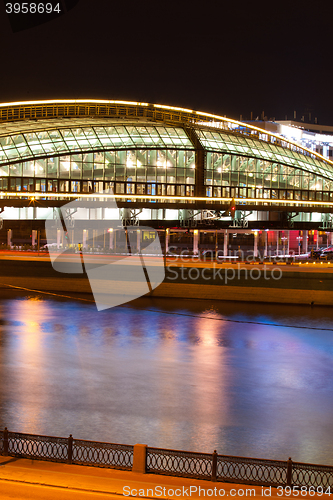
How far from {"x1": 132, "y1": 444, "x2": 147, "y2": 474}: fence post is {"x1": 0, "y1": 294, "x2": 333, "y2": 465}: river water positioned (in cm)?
280

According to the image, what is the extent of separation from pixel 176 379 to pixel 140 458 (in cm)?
940

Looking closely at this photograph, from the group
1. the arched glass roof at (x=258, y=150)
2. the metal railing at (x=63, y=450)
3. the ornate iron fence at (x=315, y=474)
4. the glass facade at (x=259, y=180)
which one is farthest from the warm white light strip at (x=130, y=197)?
the ornate iron fence at (x=315, y=474)

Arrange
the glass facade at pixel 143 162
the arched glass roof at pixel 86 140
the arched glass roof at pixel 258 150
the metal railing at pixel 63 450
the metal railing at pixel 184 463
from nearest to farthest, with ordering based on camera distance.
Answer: the metal railing at pixel 184 463
the metal railing at pixel 63 450
the arched glass roof at pixel 86 140
the glass facade at pixel 143 162
the arched glass roof at pixel 258 150

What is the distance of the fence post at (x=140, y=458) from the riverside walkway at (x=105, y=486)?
115mm

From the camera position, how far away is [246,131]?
7462cm

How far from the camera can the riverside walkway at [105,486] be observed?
28.9 ft

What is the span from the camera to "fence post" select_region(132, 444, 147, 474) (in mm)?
9430

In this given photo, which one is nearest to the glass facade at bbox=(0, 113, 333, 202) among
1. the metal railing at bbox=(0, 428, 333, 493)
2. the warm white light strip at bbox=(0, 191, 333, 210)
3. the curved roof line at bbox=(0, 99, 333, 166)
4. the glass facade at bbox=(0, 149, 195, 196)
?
the glass facade at bbox=(0, 149, 195, 196)

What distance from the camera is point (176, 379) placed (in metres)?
18.9

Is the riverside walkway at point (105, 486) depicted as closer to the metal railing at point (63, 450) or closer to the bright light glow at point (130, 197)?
the metal railing at point (63, 450)

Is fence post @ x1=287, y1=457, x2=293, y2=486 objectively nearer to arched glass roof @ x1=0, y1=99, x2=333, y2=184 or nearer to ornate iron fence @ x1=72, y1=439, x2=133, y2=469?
ornate iron fence @ x1=72, y1=439, x2=133, y2=469

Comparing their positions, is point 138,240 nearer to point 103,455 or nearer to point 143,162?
point 143,162

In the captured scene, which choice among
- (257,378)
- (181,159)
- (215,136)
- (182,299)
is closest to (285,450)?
(257,378)

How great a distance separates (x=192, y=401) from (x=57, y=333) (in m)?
13.2
